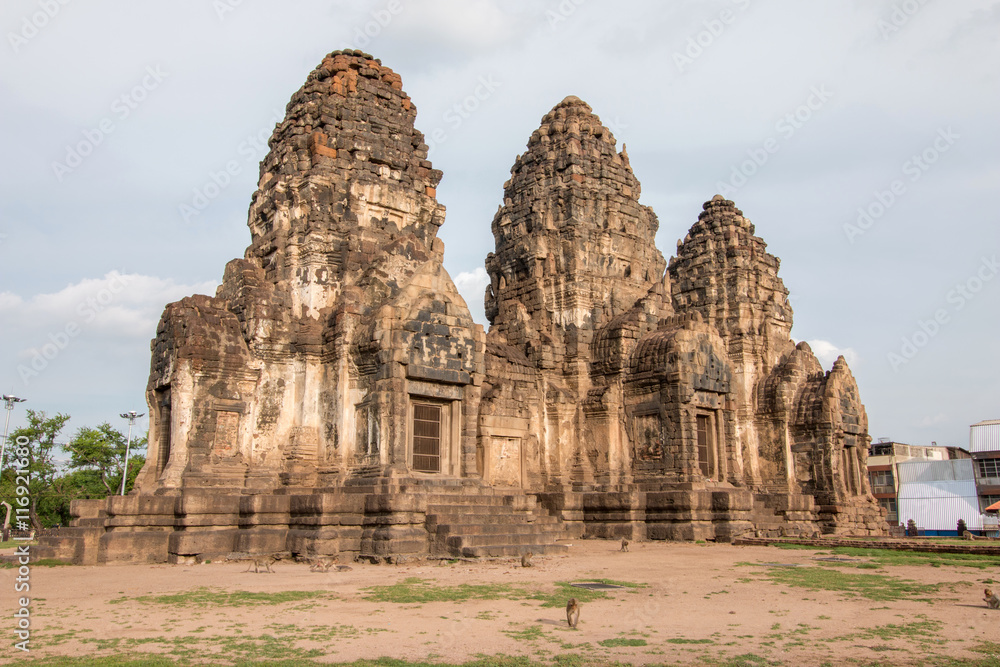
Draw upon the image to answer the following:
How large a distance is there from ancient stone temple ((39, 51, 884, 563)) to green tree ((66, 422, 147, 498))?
24.8 meters

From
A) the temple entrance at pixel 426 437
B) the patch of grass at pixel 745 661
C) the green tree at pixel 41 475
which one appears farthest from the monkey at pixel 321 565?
the green tree at pixel 41 475

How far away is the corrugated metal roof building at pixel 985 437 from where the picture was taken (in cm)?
4578

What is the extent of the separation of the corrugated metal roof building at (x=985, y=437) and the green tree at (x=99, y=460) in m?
45.3

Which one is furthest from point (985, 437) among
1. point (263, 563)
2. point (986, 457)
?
point (263, 563)

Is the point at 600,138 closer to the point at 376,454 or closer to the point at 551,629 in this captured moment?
the point at 376,454

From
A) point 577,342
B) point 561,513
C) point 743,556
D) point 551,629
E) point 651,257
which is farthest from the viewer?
point 651,257

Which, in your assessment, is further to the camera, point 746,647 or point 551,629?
point 551,629

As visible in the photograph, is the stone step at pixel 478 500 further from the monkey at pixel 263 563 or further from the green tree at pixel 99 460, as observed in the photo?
the green tree at pixel 99 460

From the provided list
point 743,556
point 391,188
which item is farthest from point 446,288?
point 743,556

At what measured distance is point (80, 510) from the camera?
15.2 meters

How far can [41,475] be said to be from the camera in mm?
35531

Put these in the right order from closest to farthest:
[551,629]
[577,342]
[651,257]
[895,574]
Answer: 1. [551,629]
2. [895,574]
3. [577,342]
4. [651,257]

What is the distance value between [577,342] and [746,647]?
15.7m

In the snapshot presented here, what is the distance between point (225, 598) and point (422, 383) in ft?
23.6
